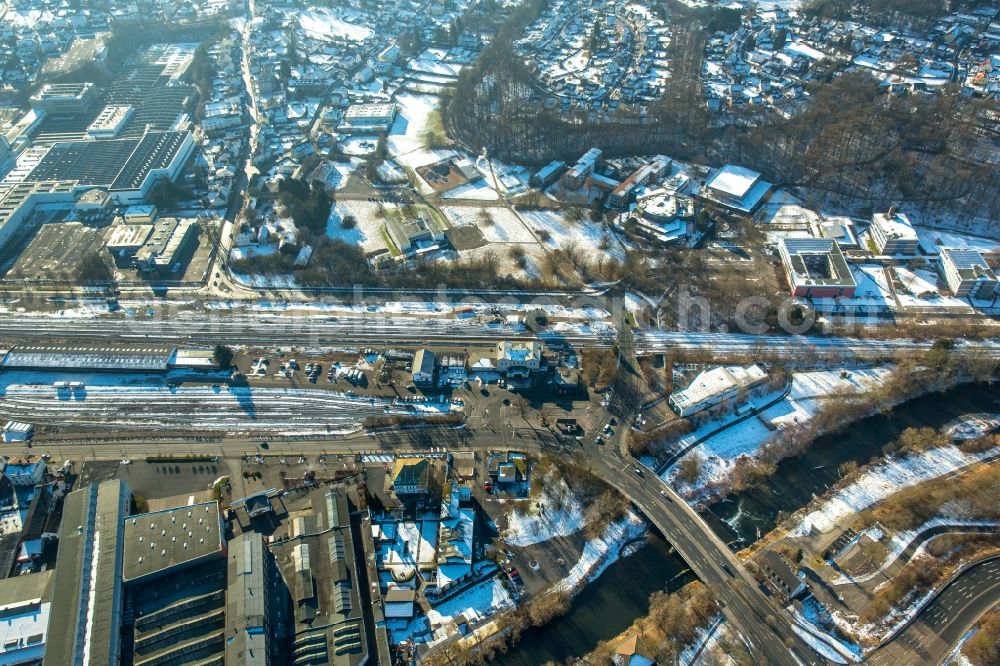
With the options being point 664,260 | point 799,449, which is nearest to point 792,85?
point 664,260

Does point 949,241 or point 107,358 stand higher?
point 949,241

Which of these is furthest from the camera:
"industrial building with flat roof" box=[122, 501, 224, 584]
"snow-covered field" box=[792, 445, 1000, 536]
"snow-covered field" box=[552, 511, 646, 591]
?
"snow-covered field" box=[792, 445, 1000, 536]

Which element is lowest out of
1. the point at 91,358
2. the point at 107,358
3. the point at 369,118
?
the point at 91,358

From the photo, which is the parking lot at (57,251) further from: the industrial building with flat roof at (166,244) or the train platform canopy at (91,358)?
the train platform canopy at (91,358)

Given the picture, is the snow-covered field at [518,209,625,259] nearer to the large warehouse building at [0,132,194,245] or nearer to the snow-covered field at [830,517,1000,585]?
the snow-covered field at [830,517,1000,585]

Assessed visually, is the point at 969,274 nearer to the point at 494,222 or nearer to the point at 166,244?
the point at 494,222

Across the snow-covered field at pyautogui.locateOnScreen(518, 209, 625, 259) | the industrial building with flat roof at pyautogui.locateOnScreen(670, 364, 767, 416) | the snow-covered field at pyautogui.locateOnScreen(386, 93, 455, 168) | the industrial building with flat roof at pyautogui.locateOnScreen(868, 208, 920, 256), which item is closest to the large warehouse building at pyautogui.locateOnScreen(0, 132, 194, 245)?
the snow-covered field at pyautogui.locateOnScreen(386, 93, 455, 168)

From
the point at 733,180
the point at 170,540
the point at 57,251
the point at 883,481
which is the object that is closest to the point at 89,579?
the point at 170,540
